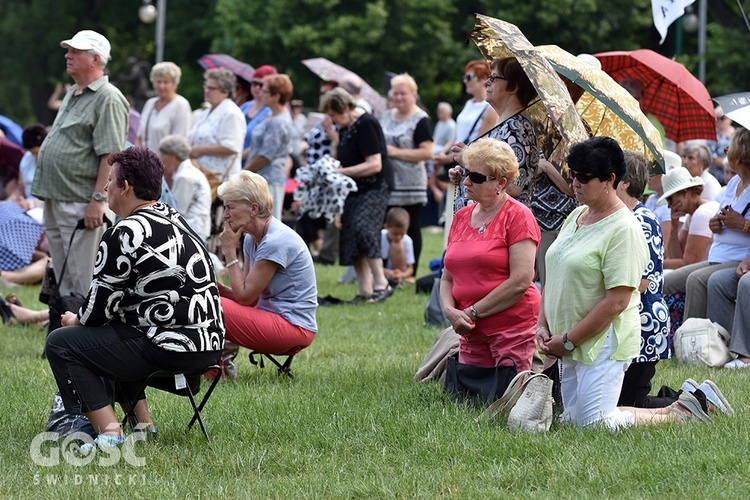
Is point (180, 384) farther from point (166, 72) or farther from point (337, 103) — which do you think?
point (166, 72)

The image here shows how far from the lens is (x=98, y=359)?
529cm

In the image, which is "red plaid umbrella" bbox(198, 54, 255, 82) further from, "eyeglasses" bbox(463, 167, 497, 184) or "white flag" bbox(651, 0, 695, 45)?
"eyeglasses" bbox(463, 167, 497, 184)

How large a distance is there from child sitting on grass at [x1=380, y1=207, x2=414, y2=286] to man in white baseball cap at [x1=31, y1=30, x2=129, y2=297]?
484 centimetres

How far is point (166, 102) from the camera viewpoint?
37.2 feet

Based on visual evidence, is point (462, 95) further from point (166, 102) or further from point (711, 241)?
point (711, 241)

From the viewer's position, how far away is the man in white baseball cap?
7.96 metres

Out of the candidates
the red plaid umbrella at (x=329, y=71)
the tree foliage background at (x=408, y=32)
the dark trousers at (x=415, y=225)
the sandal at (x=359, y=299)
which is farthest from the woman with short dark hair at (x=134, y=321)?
the tree foliage background at (x=408, y=32)

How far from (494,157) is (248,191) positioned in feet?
5.36

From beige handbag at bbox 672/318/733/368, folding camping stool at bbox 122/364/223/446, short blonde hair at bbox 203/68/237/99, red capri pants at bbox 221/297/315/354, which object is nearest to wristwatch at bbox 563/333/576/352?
folding camping stool at bbox 122/364/223/446

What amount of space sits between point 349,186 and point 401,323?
179 cm

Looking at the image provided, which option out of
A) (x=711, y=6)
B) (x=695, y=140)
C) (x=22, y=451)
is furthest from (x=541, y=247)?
(x=711, y=6)

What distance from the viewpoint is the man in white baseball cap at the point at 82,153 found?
7.96 metres

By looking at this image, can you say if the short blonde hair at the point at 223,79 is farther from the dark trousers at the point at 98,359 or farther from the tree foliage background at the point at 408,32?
the tree foliage background at the point at 408,32
